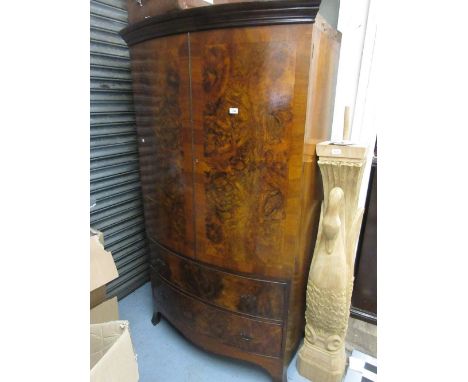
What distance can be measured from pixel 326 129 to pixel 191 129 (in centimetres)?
62

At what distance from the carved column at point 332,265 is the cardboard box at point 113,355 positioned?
83 cm

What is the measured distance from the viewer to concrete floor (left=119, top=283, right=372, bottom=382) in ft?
4.62

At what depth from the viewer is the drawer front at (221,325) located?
49.4 inches

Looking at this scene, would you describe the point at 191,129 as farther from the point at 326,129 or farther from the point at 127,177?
the point at 127,177

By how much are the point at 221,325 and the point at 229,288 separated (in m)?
0.22

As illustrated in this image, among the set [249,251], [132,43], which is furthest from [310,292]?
[132,43]

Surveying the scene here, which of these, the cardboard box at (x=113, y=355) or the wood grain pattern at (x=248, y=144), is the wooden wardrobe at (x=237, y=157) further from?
the cardboard box at (x=113, y=355)

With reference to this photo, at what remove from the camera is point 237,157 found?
3.58 feet

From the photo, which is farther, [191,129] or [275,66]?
[191,129]

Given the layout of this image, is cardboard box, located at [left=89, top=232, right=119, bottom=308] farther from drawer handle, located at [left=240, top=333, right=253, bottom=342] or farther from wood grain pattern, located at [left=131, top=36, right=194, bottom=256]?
drawer handle, located at [left=240, top=333, right=253, bottom=342]

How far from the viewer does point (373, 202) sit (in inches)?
58.8

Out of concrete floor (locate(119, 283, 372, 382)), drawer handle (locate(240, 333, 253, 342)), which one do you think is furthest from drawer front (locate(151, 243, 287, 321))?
concrete floor (locate(119, 283, 372, 382))

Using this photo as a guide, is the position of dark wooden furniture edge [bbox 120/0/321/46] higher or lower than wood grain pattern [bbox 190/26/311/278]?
higher

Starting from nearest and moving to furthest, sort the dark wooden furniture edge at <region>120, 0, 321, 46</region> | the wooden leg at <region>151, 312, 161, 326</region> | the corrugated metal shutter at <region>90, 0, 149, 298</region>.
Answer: the dark wooden furniture edge at <region>120, 0, 321, 46</region> → the corrugated metal shutter at <region>90, 0, 149, 298</region> → the wooden leg at <region>151, 312, 161, 326</region>
